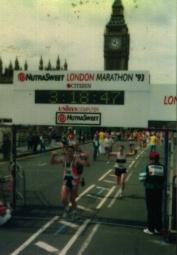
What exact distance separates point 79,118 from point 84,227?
2588mm

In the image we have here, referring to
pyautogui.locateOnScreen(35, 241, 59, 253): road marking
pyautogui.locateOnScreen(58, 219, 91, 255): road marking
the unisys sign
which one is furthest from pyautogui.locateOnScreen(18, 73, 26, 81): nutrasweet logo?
pyautogui.locateOnScreen(35, 241, 59, 253): road marking

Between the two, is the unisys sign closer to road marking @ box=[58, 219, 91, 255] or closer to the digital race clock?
the digital race clock

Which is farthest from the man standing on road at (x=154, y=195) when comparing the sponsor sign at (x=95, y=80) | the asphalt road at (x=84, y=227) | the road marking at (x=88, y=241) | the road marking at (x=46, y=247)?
the road marking at (x=46, y=247)

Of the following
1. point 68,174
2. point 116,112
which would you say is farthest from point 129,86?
point 68,174

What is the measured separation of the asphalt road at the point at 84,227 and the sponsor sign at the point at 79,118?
7.23 ft

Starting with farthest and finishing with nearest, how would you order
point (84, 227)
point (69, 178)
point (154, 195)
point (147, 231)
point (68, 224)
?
point (69, 178) → point (68, 224) → point (84, 227) → point (147, 231) → point (154, 195)

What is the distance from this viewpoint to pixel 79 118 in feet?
48.1

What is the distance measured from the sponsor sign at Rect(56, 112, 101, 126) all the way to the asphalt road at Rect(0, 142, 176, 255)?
2.20 m

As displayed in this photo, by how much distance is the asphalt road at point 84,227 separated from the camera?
11.2 meters

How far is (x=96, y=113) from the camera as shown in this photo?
1451 centimetres

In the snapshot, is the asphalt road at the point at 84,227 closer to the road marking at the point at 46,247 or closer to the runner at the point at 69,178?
the road marking at the point at 46,247

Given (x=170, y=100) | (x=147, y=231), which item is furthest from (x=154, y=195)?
(x=170, y=100)

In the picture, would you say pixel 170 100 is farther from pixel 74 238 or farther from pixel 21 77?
pixel 74 238

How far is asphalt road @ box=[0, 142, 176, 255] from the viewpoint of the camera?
36.8 feet
